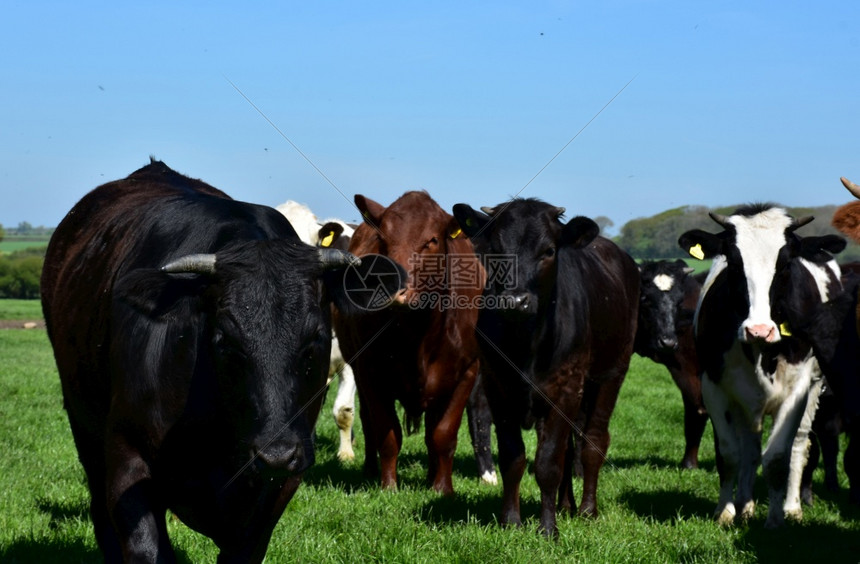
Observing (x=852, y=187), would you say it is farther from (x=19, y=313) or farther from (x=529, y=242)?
(x=19, y=313)

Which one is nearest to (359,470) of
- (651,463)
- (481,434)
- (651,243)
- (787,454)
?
(481,434)

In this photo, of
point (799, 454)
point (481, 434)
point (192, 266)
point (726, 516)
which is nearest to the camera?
point (192, 266)

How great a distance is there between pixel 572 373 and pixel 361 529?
1840 millimetres

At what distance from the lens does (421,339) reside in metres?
7.87

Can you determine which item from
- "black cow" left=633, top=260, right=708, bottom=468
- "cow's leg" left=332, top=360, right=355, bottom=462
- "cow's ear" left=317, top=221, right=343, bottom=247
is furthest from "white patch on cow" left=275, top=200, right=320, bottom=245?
"black cow" left=633, top=260, right=708, bottom=468

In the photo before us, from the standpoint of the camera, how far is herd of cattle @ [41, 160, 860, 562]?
374 cm

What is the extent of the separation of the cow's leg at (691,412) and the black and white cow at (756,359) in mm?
1610

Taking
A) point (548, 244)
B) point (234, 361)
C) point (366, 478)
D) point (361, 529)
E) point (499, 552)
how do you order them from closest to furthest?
point (234, 361), point (499, 552), point (361, 529), point (548, 244), point (366, 478)

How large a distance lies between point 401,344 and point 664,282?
12.6 ft

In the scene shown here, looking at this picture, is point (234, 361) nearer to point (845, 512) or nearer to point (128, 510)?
point (128, 510)

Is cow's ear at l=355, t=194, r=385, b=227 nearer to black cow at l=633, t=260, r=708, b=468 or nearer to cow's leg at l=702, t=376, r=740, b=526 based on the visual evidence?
cow's leg at l=702, t=376, r=740, b=526

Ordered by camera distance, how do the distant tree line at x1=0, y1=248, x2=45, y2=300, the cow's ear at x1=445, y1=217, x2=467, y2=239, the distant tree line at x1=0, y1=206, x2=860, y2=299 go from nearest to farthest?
the cow's ear at x1=445, y1=217, x2=467, y2=239, the distant tree line at x1=0, y1=206, x2=860, y2=299, the distant tree line at x1=0, y1=248, x2=45, y2=300

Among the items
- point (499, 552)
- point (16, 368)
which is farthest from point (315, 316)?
point (16, 368)

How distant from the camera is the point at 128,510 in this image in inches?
151
